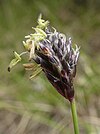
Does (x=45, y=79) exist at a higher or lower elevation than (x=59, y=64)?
higher

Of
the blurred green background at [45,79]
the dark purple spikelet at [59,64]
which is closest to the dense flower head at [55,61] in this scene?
the dark purple spikelet at [59,64]

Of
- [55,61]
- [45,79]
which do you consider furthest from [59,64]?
[45,79]

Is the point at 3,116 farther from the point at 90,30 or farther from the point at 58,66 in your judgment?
the point at 58,66

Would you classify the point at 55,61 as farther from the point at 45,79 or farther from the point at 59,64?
the point at 45,79

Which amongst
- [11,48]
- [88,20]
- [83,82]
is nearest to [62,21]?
[88,20]

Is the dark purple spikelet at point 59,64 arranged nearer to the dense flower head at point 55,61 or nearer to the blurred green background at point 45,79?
the dense flower head at point 55,61

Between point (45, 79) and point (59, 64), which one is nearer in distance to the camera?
point (59, 64)

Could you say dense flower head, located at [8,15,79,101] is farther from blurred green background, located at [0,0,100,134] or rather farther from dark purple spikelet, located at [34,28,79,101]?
blurred green background, located at [0,0,100,134]

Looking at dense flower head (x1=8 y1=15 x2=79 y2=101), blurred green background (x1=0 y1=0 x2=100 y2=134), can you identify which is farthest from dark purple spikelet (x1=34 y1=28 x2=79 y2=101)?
blurred green background (x1=0 y1=0 x2=100 y2=134)
